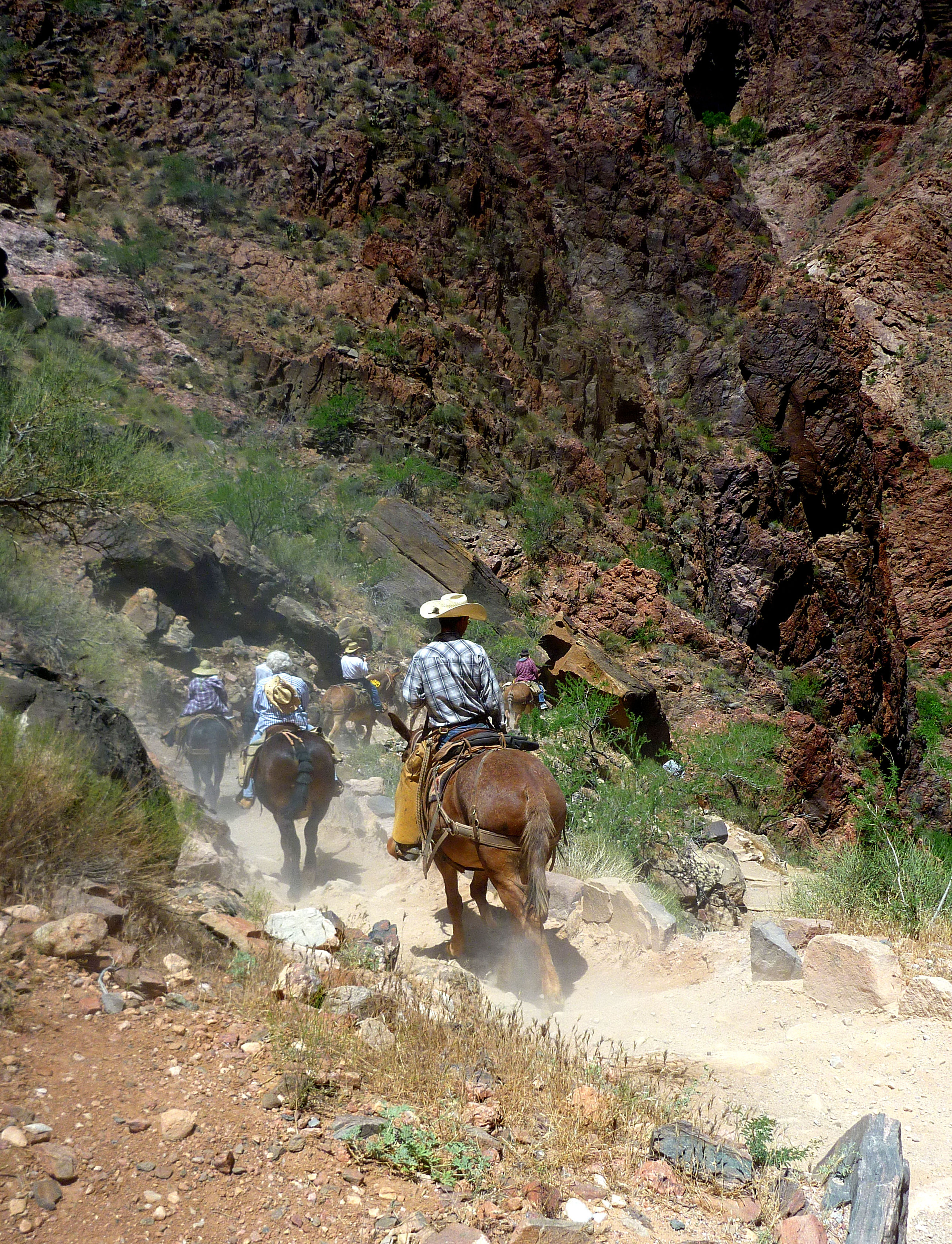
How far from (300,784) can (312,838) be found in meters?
0.57

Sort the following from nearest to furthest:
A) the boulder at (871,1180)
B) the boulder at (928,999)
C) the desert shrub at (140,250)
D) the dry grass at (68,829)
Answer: the boulder at (871,1180)
the dry grass at (68,829)
the boulder at (928,999)
the desert shrub at (140,250)

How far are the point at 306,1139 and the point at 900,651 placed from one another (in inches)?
1280

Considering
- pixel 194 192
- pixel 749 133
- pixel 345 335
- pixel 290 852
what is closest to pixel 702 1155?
pixel 290 852

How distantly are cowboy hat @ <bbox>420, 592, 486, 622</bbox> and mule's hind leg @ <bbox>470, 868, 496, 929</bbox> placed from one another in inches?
76.0

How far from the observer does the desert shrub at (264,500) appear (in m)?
15.5

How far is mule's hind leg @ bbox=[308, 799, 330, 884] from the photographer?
7.57m

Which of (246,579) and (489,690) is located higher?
(489,690)

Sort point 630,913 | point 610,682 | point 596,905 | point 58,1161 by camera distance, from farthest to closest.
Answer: point 610,682, point 596,905, point 630,913, point 58,1161

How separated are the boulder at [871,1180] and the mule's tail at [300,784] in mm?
Answer: 5495

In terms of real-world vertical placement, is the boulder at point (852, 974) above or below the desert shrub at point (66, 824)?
above

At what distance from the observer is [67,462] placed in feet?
30.7

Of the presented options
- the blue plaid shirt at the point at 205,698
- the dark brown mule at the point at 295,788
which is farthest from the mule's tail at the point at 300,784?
the blue plaid shirt at the point at 205,698

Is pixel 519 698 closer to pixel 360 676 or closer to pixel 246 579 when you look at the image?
pixel 360 676

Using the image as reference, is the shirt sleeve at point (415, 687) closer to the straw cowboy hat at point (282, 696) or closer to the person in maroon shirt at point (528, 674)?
the straw cowboy hat at point (282, 696)
